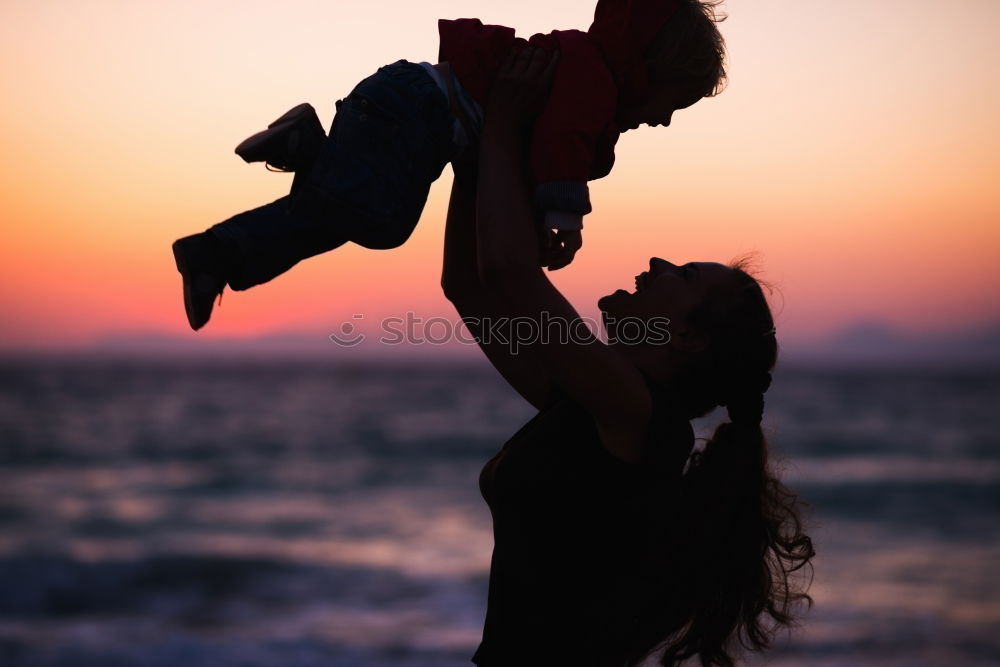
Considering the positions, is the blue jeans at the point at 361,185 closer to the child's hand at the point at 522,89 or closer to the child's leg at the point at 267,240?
the child's leg at the point at 267,240

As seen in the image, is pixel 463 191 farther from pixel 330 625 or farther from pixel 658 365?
pixel 330 625

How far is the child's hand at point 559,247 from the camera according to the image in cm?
214

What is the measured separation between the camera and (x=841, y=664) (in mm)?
8984

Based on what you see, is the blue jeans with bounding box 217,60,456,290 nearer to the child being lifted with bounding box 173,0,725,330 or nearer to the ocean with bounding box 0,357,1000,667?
the child being lifted with bounding box 173,0,725,330

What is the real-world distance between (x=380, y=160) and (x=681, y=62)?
70 cm

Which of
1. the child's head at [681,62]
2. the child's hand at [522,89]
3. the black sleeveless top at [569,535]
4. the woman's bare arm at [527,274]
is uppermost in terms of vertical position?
the child's head at [681,62]

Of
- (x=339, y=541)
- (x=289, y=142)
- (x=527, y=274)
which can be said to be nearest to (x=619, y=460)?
(x=527, y=274)

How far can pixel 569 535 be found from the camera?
2207 millimetres

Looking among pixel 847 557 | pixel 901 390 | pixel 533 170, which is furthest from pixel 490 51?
pixel 901 390

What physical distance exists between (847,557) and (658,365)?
39.1ft

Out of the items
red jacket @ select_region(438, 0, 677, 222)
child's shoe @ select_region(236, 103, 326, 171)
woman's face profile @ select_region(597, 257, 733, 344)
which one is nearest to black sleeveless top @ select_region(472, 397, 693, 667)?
woman's face profile @ select_region(597, 257, 733, 344)

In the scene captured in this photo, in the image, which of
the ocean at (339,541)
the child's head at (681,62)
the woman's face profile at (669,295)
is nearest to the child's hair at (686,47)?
the child's head at (681,62)

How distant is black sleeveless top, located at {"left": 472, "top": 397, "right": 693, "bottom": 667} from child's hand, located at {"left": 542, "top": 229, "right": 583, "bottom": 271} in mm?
320

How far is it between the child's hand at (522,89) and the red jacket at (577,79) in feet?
0.08
